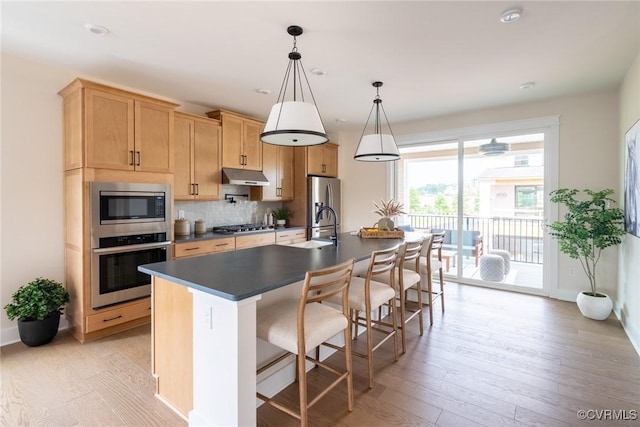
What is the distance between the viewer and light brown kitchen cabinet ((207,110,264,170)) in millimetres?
4430

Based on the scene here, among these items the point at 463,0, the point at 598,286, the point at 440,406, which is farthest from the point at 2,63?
the point at 598,286

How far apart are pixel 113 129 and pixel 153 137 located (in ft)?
1.26

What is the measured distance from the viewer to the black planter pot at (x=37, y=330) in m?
2.86

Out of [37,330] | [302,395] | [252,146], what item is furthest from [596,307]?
[37,330]

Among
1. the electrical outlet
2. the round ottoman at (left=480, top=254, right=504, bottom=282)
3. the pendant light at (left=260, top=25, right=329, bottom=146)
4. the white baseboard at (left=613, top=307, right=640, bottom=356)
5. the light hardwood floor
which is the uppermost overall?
the pendant light at (left=260, top=25, right=329, bottom=146)

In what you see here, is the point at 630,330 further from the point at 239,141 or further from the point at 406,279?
the point at 239,141

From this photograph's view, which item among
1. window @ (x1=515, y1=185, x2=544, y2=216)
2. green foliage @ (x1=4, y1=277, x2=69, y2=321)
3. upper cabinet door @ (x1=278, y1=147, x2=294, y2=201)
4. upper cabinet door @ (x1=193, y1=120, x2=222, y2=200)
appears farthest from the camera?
upper cabinet door @ (x1=278, y1=147, x2=294, y2=201)

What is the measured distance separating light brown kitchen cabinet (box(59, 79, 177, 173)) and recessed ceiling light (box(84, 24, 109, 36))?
0.60 meters

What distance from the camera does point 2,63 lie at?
294cm

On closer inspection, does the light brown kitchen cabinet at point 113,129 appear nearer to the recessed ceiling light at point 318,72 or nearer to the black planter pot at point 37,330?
the black planter pot at point 37,330

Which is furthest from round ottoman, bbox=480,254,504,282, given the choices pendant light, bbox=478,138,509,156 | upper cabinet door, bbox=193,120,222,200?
upper cabinet door, bbox=193,120,222,200

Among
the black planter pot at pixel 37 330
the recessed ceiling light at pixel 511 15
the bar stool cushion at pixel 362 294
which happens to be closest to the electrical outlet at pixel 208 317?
the bar stool cushion at pixel 362 294

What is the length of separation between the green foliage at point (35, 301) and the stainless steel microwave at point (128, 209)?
0.57m

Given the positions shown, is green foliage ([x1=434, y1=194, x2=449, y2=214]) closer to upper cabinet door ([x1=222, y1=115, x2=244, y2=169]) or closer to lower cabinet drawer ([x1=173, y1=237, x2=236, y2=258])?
upper cabinet door ([x1=222, y1=115, x2=244, y2=169])
